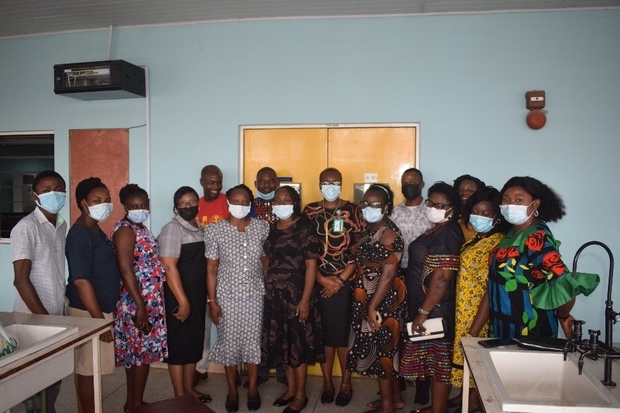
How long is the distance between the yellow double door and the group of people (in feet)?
1.94

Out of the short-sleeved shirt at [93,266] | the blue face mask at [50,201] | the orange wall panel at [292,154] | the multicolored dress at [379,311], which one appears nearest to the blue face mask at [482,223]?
the multicolored dress at [379,311]

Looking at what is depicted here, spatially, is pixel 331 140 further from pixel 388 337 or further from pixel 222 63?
pixel 388 337

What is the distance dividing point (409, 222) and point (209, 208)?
1606 millimetres

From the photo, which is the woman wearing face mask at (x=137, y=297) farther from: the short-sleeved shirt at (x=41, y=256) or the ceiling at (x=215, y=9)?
the ceiling at (x=215, y=9)

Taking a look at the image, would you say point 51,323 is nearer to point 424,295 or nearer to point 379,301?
point 379,301

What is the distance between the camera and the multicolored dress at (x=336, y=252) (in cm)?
308

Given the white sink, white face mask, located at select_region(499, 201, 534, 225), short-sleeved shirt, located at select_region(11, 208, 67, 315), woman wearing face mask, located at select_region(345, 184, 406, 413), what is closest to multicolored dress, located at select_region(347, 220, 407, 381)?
woman wearing face mask, located at select_region(345, 184, 406, 413)

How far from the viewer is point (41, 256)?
2.46 meters

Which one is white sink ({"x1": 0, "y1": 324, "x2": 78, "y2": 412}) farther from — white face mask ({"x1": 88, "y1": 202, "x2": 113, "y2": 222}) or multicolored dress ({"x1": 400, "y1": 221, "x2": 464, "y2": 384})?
multicolored dress ({"x1": 400, "y1": 221, "x2": 464, "y2": 384})

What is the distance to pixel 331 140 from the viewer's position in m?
3.94

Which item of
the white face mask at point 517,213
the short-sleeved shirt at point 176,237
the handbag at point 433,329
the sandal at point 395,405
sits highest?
the white face mask at point 517,213

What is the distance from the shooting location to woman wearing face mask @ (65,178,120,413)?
8.13 ft

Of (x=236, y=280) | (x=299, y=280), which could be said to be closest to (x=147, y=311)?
(x=236, y=280)

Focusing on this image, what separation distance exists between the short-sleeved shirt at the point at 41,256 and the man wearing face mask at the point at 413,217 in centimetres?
224
